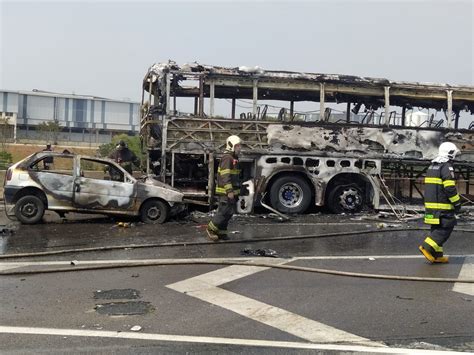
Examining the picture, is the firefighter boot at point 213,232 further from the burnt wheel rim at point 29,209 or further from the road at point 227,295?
the burnt wheel rim at point 29,209

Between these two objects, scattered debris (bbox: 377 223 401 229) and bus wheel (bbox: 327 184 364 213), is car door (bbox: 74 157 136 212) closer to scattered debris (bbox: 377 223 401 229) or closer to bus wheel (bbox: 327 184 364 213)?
bus wheel (bbox: 327 184 364 213)

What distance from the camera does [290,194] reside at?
12.0 metres

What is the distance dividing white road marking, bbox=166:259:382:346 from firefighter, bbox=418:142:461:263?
2.46 meters

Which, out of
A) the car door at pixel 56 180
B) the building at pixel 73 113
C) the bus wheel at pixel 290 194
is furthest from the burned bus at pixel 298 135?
the building at pixel 73 113

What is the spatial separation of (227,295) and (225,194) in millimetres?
3414

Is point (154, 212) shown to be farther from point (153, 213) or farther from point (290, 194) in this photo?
point (290, 194)

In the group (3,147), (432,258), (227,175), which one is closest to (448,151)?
(432,258)

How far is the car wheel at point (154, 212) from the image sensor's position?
10586 millimetres

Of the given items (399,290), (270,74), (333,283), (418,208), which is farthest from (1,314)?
(418,208)

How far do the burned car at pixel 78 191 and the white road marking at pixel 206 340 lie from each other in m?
6.01

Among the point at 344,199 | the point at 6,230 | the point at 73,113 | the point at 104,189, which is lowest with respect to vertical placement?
the point at 6,230

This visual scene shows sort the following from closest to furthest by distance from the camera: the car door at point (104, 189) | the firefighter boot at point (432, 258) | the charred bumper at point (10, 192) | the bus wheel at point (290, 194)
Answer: the firefighter boot at point (432, 258)
the charred bumper at point (10, 192)
the car door at point (104, 189)
the bus wheel at point (290, 194)

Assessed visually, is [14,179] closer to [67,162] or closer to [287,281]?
[67,162]

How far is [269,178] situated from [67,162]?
4.49 metres
